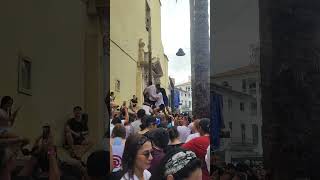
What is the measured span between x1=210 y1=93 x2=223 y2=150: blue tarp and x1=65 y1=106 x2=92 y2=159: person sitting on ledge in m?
0.58

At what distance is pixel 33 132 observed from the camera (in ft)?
7.41

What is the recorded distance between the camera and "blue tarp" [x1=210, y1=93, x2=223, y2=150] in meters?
2.38

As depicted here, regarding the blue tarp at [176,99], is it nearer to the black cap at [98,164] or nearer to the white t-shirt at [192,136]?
the white t-shirt at [192,136]

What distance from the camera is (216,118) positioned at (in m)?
2.39

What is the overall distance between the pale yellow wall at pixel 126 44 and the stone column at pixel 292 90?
21.2 inches

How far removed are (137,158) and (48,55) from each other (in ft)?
2.10

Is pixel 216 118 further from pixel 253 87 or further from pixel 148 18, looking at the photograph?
pixel 148 18

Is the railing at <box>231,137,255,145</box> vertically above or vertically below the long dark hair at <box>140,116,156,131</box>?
below

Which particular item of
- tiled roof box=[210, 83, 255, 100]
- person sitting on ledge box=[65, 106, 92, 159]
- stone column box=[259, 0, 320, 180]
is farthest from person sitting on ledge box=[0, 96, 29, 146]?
stone column box=[259, 0, 320, 180]

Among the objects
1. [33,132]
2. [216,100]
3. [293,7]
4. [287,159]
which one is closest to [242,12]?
[293,7]

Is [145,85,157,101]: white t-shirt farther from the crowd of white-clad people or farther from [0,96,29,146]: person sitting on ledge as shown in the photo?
[0,96,29,146]: person sitting on ledge

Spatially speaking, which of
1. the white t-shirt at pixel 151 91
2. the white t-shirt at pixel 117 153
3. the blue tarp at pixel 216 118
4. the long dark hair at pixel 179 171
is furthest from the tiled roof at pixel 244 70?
the white t-shirt at pixel 117 153

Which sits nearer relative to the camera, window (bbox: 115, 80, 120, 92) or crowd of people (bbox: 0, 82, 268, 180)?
crowd of people (bbox: 0, 82, 268, 180)

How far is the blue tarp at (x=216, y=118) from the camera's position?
2379mm
